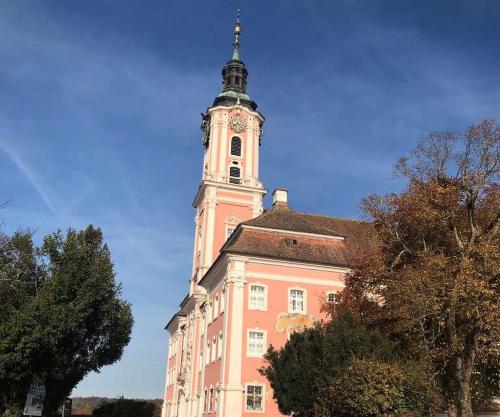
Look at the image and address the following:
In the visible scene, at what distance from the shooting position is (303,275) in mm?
36500

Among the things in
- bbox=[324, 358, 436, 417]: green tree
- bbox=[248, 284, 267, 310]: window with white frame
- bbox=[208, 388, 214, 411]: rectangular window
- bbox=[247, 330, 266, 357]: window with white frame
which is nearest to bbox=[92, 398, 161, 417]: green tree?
bbox=[208, 388, 214, 411]: rectangular window

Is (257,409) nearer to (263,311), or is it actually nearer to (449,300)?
(263,311)

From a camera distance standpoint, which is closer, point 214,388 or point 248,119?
point 214,388

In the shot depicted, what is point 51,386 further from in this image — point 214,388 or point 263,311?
point 263,311

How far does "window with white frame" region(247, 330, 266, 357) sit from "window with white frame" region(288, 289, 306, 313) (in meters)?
2.48

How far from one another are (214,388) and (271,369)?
11542 millimetres

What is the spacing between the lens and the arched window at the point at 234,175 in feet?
168

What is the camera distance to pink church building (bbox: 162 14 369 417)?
1335 inches

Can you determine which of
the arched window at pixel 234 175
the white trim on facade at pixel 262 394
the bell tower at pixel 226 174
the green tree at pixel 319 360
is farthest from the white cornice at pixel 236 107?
the green tree at pixel 319 360

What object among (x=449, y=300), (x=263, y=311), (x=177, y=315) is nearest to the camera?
(x=449, y=300)

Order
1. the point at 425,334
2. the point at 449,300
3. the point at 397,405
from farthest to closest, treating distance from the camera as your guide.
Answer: the point at 425,334, the point at 449,300, the point at 397,405

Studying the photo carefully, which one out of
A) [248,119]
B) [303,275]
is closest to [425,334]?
[303,275]

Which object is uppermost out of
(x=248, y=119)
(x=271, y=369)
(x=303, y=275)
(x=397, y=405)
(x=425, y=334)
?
(x=248, y=119)

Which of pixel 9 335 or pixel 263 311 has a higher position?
pixel 263 311
